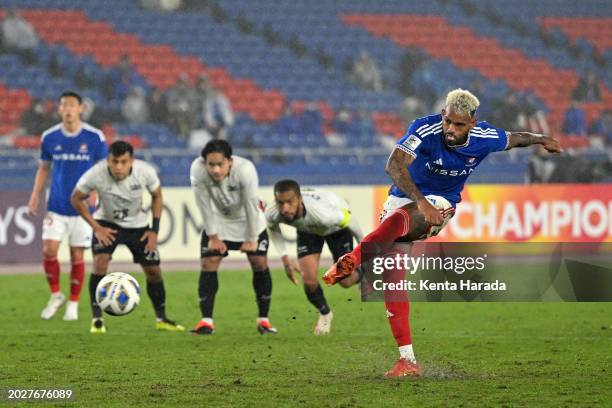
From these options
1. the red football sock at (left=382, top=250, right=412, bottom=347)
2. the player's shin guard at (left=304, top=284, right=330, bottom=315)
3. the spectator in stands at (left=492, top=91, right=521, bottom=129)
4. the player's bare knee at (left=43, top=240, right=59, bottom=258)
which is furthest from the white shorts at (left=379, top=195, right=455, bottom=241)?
the spectator in stands at (left=492, top=91, right=521, bottom=129)

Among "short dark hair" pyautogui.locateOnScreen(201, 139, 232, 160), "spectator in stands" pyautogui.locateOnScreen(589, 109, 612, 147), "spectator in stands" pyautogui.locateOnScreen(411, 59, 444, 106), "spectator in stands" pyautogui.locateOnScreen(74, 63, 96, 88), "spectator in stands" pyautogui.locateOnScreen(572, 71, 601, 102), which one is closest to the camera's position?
"short dark hair" pyautogui.locateOnScreen(201, 139, 232, 160)

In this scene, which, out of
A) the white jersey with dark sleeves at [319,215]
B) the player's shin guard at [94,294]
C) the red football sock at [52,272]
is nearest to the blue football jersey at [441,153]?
the white jersey with dark sleeves at [319,215]

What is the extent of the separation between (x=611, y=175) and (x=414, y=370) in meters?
14.9

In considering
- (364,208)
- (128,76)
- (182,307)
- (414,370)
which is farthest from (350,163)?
(414,370)

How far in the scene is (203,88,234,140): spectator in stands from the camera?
870 inches

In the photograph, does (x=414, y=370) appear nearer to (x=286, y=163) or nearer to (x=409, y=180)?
(x=409, y=180)

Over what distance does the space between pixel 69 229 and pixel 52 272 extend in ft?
1.89

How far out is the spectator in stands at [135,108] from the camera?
22.3m

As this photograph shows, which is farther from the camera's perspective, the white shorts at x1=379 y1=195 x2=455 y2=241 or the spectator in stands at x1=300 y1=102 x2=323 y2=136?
the spectator in stands at x1=300 y1=102 x2=323 y2=136

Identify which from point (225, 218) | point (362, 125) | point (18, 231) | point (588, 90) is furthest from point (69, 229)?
point (588, 90)

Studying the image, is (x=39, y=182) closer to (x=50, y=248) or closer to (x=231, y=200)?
(x=50, y=248)

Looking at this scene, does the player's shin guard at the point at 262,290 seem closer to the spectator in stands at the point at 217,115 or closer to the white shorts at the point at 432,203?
the white shorts at the point at 432,203

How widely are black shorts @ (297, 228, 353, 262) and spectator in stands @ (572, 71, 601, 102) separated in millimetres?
17075

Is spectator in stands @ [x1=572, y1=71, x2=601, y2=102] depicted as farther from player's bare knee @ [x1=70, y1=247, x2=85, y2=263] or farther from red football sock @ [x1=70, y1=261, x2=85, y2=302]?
red football sock @ [x1=70, y1=261, x2=85, y2=302]
